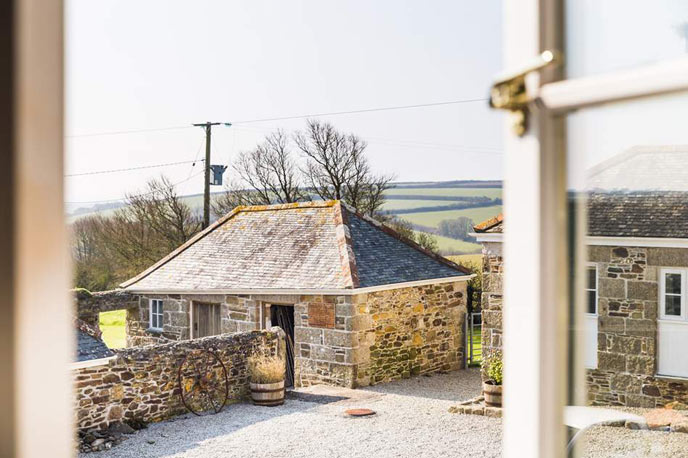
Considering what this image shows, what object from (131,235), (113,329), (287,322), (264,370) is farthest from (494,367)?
(131,235)

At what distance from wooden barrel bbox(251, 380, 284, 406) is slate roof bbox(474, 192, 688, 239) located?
9326mm

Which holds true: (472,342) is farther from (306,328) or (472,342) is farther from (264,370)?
(264,370)

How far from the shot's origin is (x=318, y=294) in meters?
11.6

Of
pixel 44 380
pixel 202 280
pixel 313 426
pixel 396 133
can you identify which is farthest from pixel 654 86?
pixel 396 133

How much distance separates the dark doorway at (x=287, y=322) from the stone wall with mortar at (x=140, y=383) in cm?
240

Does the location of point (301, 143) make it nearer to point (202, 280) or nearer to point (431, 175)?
point (431, 175)

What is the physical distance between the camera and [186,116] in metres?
31.8

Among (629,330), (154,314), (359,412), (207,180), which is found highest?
(207,180)

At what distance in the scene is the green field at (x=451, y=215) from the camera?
16.0 meters

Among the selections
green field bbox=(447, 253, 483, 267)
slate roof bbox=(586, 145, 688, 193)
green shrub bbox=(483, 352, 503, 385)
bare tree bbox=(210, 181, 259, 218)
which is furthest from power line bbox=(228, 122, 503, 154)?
slate roof bbox=(586, 145, 688, 193)

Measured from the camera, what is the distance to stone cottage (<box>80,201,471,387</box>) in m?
11.5

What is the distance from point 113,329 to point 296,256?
9610 millimetres

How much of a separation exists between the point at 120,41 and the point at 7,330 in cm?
3666

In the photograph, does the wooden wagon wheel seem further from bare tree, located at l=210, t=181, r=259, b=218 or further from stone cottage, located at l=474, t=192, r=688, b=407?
bare tree, located at l=210, t=181, r=259, b=218
